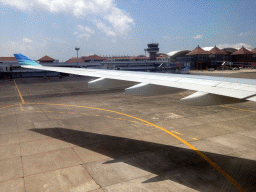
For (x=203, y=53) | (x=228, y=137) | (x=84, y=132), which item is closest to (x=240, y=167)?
(x=228, y=137)

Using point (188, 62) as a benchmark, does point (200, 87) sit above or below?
below

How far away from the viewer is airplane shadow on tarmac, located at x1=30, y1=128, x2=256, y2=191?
8.76m

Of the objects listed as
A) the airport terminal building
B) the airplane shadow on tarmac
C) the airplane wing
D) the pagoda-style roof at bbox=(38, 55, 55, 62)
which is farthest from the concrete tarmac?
the pagoda-style roof at bbox=(38, 55, 55, 62)

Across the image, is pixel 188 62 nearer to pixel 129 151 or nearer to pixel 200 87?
pixel 129 151

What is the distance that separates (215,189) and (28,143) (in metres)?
10.7

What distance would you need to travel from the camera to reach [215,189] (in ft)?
27.0

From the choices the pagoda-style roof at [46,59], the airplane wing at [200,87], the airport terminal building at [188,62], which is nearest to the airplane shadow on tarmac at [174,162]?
the airplane wing at [200,87]

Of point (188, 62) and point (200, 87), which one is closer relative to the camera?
point (200, 87)

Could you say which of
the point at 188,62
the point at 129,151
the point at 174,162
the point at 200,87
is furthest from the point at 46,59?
the point at 200,87

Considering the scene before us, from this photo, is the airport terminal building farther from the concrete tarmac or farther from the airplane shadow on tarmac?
the airplane shadow on tarmac

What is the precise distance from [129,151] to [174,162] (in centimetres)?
258

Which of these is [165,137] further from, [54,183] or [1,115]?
[1,115]

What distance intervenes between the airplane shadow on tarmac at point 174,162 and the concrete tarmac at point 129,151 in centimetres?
4

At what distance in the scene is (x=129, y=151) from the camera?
11.7 m
